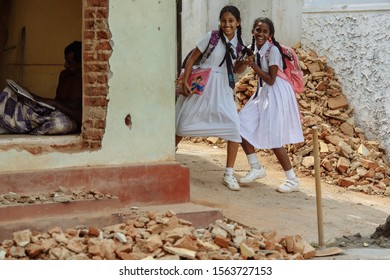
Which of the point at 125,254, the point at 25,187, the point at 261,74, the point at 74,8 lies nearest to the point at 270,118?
the point at 261,74

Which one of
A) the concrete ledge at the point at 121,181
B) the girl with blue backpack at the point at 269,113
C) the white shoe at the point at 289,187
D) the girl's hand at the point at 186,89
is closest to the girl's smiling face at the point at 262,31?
the girl with blue backpack at the point at 269,113

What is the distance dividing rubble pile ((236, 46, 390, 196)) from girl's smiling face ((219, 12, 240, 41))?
2.74m

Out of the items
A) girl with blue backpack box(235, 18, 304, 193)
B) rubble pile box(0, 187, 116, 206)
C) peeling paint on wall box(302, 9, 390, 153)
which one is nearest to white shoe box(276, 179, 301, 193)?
girl with blue backpack box(235, 18, 304, 193)

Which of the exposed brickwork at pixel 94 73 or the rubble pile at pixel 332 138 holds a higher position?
the exposed brickwork at pixel 94 73

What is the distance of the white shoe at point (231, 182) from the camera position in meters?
9.81

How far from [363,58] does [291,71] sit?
269cm

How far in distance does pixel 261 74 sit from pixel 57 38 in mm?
2311

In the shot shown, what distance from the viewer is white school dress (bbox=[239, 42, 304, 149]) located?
10016 millimetres

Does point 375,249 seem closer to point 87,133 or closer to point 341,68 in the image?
point 87,133

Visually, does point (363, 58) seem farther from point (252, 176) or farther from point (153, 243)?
point (153, 243)

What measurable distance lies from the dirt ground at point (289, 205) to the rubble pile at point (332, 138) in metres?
0.31

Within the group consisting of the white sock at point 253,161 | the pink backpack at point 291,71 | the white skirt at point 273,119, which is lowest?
the white sock at point 253,161

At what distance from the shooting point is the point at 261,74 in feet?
32.5

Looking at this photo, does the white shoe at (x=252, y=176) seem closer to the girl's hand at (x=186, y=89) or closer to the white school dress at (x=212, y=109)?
the white school dress at (x=212, y=109)
